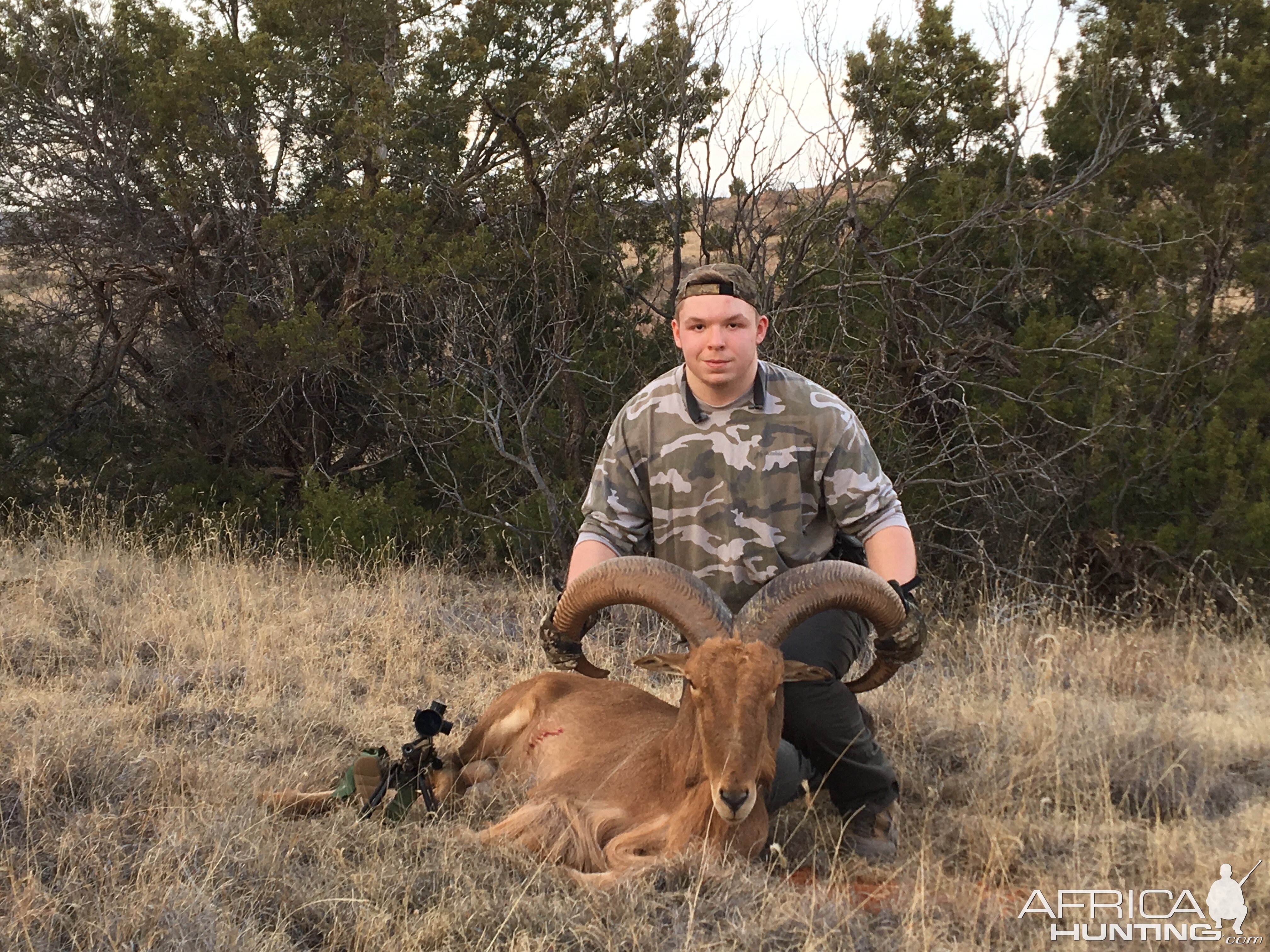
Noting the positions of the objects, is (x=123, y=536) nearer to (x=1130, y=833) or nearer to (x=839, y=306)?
(x=839, y=306)

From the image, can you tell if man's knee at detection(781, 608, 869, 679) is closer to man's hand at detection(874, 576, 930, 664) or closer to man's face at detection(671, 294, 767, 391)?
man's hand at detection(874, 576, 930, 664)

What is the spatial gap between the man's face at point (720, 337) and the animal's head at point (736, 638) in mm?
892

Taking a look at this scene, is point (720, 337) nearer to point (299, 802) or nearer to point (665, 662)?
point (665, 662)

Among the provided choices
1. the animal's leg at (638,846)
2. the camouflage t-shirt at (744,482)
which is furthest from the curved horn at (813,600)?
the animal's leg at (638,846)

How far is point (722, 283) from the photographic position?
4379mm

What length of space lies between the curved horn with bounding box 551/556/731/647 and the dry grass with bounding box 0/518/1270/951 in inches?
30.3

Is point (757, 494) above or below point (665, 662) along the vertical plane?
above

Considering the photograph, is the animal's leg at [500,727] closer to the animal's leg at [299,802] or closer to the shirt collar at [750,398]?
the animal's leg at [299,802]

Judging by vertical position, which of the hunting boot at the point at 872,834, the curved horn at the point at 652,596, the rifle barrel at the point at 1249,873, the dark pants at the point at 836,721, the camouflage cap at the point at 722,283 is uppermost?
the camouflage cap at the point at 722,283

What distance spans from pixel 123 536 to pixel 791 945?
8.15 meters

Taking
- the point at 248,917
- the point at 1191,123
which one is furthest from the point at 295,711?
the point at 1191,123

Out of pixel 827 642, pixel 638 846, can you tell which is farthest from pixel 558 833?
pixel 827 642

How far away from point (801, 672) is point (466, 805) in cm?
162

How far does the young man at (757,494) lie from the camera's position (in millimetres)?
4277
